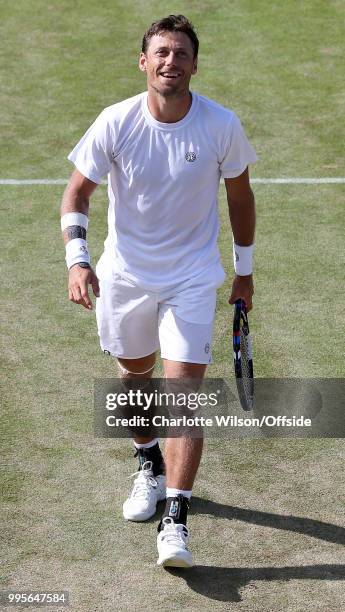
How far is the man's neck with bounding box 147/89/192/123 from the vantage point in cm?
645

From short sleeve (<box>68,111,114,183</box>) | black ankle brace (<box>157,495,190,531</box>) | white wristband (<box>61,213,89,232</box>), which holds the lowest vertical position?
black ankle brace (<box>157,495,190,531</box>)

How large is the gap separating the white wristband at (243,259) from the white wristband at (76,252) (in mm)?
918

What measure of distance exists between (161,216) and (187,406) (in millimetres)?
1011

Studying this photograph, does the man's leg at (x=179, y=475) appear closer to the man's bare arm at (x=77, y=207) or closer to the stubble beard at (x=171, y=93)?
the man's bare arm at (x=77, y=207)

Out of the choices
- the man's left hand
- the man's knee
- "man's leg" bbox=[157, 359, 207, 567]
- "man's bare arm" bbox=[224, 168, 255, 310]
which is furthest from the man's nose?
the man's knee

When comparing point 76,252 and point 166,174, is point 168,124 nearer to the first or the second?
point 166,174

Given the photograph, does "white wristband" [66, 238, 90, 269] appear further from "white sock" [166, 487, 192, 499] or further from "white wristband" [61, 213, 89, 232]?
"white sock" [166, 487, 192, 499]

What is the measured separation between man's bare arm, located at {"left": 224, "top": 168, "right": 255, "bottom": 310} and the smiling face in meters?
0.57

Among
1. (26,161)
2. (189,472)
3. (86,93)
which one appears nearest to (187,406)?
(189,472)

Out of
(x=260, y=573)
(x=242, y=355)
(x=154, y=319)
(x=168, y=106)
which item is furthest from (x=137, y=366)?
(x=168, y=106)

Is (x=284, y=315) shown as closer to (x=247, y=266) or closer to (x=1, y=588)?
(x=247, y=266)

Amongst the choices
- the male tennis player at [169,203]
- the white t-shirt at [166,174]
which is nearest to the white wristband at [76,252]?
the male tennis player at [169,203]

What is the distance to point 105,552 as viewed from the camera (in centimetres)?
652

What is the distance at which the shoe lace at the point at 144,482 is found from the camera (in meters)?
6.93
